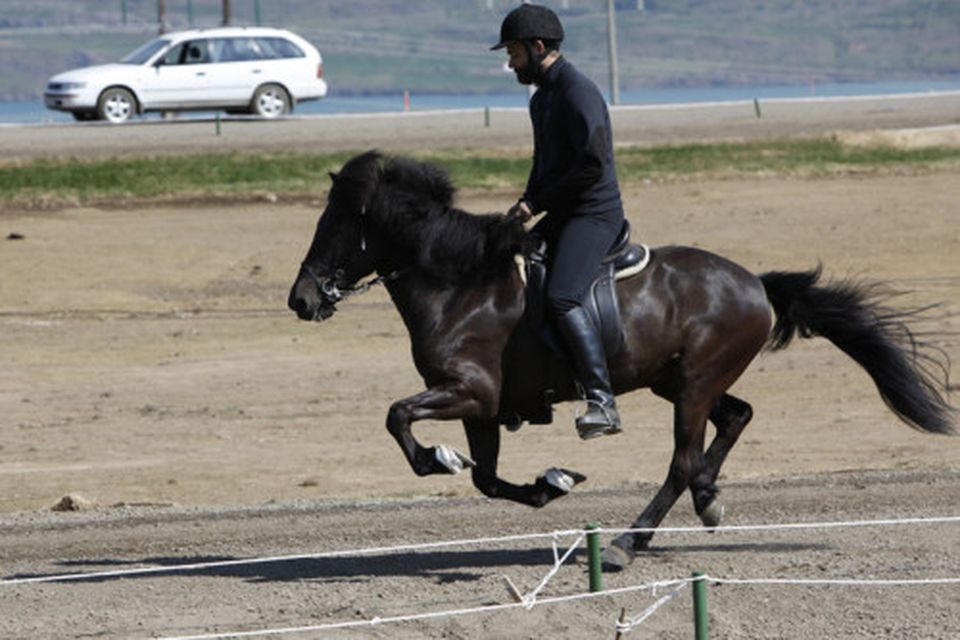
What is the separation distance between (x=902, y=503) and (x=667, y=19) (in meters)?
147

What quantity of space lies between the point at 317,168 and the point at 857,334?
61.9ft

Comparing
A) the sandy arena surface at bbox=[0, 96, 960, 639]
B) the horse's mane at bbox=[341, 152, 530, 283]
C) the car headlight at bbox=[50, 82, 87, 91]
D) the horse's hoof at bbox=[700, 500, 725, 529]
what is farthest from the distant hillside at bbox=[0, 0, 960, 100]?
the horse's mane at bbox=[341, 152, 530, 283]

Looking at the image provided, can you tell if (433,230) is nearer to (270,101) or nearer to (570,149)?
(570,149)

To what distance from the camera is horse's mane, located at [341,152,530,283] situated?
10312 mm

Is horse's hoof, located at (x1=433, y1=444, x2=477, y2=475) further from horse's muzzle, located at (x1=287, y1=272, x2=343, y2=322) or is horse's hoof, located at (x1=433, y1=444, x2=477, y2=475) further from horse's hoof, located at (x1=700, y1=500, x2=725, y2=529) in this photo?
horse's hoof, located at (x1=700, y1=500, x2=725, y2=529)

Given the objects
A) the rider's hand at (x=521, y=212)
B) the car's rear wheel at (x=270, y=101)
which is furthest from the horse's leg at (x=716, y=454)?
the car's rear wheel at (x=270, y=101)

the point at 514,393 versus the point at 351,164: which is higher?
the point at 351,164

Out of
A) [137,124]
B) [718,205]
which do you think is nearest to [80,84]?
[137,124]

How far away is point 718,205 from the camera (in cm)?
2741

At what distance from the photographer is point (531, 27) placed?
10.1 metres

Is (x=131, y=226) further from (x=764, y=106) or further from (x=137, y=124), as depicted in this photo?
(x=764, y=106)

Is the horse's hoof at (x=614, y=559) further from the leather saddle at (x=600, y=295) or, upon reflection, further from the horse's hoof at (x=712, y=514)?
the leather saddle at (x=600, y=295)

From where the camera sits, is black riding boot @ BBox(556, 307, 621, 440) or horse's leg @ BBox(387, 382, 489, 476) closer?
horse's leg @ BBox(387, 382, 489, 476)

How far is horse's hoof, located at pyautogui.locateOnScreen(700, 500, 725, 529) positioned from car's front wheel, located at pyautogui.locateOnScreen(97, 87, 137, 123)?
97.5ft
